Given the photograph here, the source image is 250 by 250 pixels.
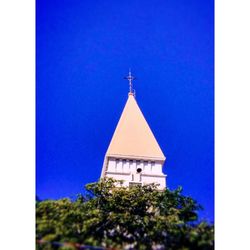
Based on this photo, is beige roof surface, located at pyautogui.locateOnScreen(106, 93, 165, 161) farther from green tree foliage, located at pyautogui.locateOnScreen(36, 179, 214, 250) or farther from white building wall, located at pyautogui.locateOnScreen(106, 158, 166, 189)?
green tree foliage, located at pyautogui.locateOnScreen(36, 179, 214, 250)

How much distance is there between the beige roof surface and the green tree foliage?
10.5 ft

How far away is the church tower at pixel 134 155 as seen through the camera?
63.0 ft

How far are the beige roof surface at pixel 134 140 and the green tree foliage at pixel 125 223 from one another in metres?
3.19

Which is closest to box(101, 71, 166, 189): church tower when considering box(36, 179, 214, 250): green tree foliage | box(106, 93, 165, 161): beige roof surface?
box(106, 93, 165, 161): beige roof surface

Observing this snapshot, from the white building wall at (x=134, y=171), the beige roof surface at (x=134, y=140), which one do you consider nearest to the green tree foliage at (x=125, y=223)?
the white building wall at (x=134, y=171)

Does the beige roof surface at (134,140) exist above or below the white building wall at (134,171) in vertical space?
above

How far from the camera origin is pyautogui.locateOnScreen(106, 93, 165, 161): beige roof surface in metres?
19.5

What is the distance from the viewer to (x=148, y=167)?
63.7 ft

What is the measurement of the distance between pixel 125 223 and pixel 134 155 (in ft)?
17.9

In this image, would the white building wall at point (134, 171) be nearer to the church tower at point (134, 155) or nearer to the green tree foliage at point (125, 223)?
the church tower at point (134, 155)
